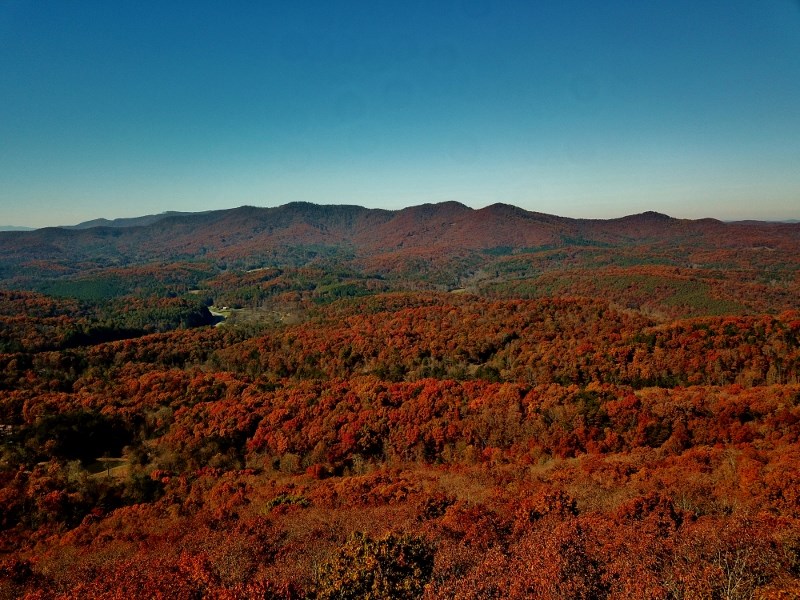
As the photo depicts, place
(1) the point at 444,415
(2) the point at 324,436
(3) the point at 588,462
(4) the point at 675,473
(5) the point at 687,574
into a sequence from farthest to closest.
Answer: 1. (1) the point at 444,415
2. (2) the point at 324,436
3. (3) the point at 588,462
4. (4) the point at 675,473
5. (5) the point at 687,574

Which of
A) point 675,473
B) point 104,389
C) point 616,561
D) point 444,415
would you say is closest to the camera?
point 616,561

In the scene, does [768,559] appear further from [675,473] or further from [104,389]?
[104,389]

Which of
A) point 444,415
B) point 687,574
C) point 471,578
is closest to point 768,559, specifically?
point 687,574

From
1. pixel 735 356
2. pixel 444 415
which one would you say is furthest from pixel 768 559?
pixel 735 356

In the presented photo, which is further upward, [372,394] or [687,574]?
[687,574]

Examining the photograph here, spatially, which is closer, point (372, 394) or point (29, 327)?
point (372, 394)

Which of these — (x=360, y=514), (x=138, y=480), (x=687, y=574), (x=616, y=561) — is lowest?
(x=138, y=480)

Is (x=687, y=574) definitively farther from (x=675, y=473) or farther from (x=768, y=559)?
(x=675, y=473)
